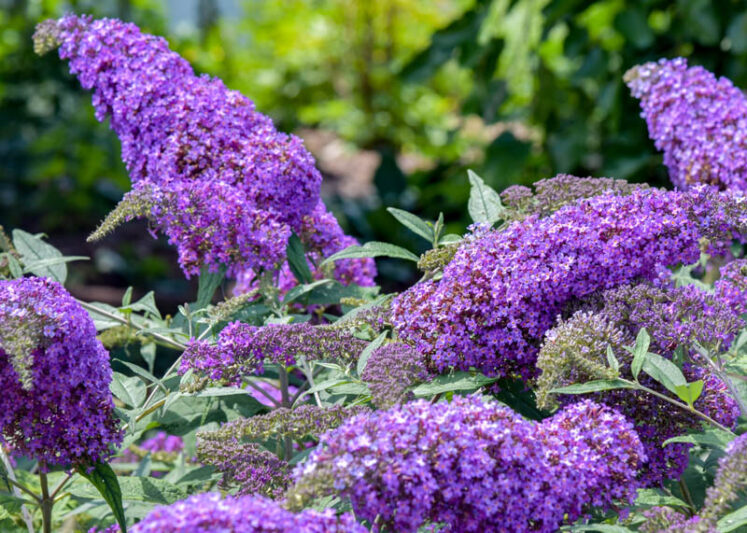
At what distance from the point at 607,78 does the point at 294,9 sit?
214 inches

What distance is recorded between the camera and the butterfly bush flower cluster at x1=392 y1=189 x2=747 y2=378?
1.59 m

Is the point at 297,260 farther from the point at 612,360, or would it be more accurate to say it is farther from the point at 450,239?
the point at 612,360

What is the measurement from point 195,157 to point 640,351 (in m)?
1.07

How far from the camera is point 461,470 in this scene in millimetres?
1217

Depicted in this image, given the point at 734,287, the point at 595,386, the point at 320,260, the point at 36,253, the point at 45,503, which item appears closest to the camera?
the point at 595,386

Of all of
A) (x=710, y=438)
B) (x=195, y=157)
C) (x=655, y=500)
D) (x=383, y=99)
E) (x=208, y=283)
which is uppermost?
(x=383, y=99)

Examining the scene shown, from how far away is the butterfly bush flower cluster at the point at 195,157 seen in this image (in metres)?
1.86

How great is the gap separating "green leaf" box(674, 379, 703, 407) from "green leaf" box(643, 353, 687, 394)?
0.02 meters

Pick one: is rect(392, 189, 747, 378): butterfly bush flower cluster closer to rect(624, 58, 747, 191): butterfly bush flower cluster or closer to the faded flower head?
the faded flower head

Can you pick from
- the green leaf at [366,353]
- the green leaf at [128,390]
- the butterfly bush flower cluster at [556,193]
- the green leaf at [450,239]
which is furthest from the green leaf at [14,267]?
the butterfly bush flower cluster at [556,193]

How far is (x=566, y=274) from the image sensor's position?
1591mm

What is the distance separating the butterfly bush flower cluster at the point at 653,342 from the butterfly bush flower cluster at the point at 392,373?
209mm

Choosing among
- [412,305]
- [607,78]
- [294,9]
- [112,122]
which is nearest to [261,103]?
[294,9]

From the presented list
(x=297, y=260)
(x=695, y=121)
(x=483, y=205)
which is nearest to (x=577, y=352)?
(x=483, y=205)
